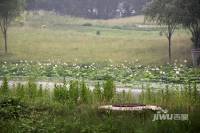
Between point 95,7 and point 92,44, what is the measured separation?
39414 mm

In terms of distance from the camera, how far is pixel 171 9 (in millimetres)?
35938

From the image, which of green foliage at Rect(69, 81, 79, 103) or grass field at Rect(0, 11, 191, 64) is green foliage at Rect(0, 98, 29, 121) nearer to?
green foliage at Rect(69, 81, 79, 103)

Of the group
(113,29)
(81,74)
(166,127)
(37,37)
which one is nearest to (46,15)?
(113,29)

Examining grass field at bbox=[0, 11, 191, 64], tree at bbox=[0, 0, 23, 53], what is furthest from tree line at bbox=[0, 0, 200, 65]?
grass field at bbox=[0, 11, 191, 64]

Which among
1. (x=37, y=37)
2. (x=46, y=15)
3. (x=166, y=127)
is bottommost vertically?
(x=166, y=127)

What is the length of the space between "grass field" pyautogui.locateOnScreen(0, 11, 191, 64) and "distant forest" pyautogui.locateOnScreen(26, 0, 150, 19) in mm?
21306

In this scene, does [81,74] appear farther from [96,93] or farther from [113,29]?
[113,29]

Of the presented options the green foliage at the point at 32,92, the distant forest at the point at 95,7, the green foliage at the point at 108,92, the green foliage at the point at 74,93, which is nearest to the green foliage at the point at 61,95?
the green foliage at the point at 74,93

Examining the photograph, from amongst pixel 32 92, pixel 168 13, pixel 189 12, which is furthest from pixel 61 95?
pixel 168 13

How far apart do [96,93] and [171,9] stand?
23.7 m

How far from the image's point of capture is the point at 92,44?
4612 cm

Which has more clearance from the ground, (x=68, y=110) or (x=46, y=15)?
(x=46, y=15)

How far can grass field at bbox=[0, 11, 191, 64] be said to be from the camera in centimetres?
3981

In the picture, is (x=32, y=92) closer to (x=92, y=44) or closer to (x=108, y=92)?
(x=108, y=92)
